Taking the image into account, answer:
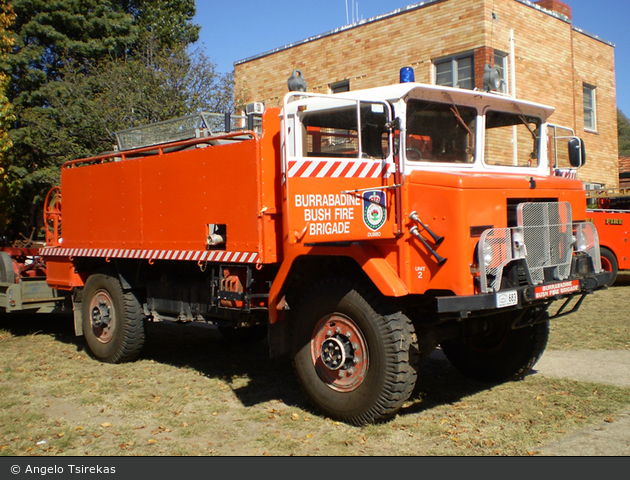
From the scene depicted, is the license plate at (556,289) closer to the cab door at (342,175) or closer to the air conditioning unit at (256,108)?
the cab door at (342,175)

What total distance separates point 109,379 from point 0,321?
19.0 feet

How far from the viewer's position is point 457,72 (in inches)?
599

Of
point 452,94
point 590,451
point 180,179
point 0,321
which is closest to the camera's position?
point 590,451

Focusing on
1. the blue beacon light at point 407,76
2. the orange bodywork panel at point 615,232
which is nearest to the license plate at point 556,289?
the blue beacon light at point 407,76

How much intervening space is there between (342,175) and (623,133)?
64.8 metres

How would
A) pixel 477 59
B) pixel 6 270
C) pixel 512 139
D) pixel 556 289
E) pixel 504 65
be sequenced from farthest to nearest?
pixel 504 65
pixel 477 59
pixel 6 270
pixel 512 139
pixel 556 289

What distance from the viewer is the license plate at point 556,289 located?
4945 millimetres

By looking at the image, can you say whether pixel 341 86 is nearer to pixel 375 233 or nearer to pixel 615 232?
pixel 615 232

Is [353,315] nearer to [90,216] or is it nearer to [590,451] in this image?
[590,451]

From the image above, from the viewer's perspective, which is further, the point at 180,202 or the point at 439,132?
the point at 180,202

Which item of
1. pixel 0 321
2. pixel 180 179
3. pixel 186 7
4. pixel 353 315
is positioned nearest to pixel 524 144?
pixel 353 315

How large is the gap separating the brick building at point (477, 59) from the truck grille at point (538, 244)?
961 centimetres

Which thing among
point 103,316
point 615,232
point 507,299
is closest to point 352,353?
point 507,299

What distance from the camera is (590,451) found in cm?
468
